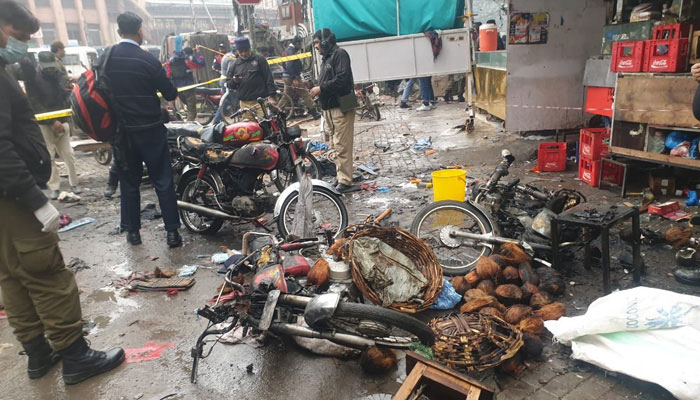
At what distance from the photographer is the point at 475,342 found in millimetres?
2834

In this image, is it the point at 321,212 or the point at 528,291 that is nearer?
the point at 528,291

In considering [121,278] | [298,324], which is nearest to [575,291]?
[298,324]

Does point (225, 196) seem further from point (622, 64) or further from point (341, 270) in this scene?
point (622, 64)

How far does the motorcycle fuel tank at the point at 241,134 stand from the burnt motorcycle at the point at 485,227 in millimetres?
2352

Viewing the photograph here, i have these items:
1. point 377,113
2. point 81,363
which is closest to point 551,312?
point 81,363

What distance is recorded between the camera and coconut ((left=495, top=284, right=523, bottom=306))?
3.43 meters

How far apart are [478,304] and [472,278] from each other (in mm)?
425

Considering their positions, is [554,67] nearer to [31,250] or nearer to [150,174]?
[150,174]

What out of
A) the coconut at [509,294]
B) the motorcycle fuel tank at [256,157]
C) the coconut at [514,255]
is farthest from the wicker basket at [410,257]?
the motorcycle fuel tank at [256,157]

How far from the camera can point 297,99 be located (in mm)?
13695

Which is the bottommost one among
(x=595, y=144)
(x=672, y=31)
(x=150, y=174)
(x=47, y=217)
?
(x=595, y=144)

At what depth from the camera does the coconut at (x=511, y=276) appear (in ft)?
12.1

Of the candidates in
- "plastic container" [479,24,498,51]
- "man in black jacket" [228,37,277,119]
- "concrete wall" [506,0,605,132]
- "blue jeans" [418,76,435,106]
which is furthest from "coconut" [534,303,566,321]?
"blue jeans" [418,76,435,106]

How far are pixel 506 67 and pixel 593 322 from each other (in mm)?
6047
